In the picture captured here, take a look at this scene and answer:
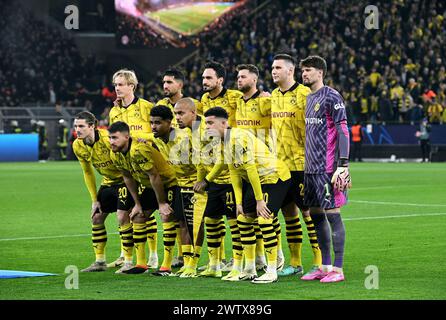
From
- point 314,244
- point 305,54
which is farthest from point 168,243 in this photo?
point 305,54

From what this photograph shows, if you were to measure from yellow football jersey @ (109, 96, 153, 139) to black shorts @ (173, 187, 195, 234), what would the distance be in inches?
45.9

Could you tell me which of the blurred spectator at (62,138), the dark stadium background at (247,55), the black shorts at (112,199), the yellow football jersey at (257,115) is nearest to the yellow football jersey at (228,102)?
the yellow football jersey at (257,115)

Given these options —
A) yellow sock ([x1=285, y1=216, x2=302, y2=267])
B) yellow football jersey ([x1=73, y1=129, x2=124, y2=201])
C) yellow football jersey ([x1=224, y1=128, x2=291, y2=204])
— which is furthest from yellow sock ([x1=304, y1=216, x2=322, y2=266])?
yellow football jersey ([x1=73, y1=129, x2=124, y2=201])

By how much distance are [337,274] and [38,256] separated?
4.39 meters

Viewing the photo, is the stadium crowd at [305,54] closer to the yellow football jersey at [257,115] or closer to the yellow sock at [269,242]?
the yellow football jersey at [257,115]

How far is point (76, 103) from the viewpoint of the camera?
5075 cm

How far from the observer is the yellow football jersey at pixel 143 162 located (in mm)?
11656

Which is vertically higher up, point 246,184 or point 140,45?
point 140,45

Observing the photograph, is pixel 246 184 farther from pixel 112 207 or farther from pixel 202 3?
pixel 202 3

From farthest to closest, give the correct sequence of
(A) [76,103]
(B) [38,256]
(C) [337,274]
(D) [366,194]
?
(A) [76,103] → (D) [366,194] → (B) [38,256] → (C) [337,274]

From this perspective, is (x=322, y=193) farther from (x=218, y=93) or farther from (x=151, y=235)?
(x=151, y=235)

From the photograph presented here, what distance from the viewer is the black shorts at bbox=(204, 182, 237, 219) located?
452 inches

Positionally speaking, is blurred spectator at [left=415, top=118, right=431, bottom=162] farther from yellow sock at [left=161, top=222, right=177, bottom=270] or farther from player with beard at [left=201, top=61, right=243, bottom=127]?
yellow sock at [left=161, top=222, right=177, bottom=270]
